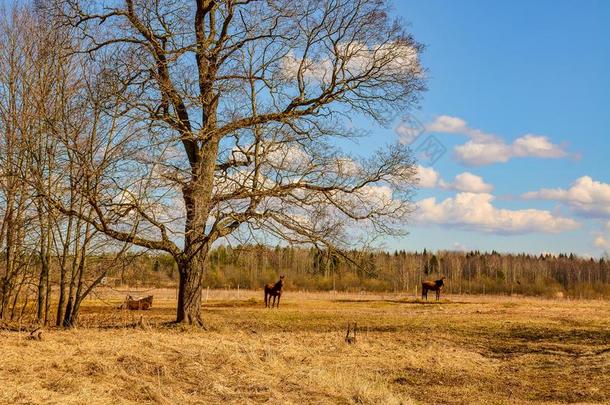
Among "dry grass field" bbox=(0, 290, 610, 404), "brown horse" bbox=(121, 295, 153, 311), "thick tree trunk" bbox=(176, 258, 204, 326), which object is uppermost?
"thick tree trunk" bbox=(176, 258, 204, 326)

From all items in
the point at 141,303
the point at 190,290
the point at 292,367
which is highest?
the point at 190,290

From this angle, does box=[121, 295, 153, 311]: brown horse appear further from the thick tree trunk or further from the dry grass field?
the thick tree trunk

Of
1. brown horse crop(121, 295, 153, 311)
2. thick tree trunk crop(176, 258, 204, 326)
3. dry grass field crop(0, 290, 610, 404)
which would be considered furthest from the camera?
brown horse crop(121, 295, 153, 311)

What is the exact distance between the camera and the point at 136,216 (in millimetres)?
15203

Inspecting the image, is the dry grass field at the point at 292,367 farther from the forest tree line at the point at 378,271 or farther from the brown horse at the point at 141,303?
the brown horse at the point at 141,303

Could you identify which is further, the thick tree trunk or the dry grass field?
the thick tree trunk

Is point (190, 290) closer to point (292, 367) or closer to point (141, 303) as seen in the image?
point (292, 367)

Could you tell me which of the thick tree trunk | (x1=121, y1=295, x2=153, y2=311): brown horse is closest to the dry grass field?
the thick tree trunk

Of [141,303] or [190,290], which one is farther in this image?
[141,303]

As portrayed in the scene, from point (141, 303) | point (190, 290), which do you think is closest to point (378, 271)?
point (190, 290)

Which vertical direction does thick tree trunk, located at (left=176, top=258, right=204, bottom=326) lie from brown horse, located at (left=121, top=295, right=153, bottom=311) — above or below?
above

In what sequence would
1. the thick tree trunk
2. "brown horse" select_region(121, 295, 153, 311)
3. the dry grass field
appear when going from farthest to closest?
"brown horse" select_region(121, 295, 153, 311)
the thick tree trunk
the dry grass field

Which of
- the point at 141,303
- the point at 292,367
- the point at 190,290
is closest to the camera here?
the point at 292,367

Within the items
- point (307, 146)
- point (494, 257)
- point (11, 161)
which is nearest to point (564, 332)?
point (307, 146)
